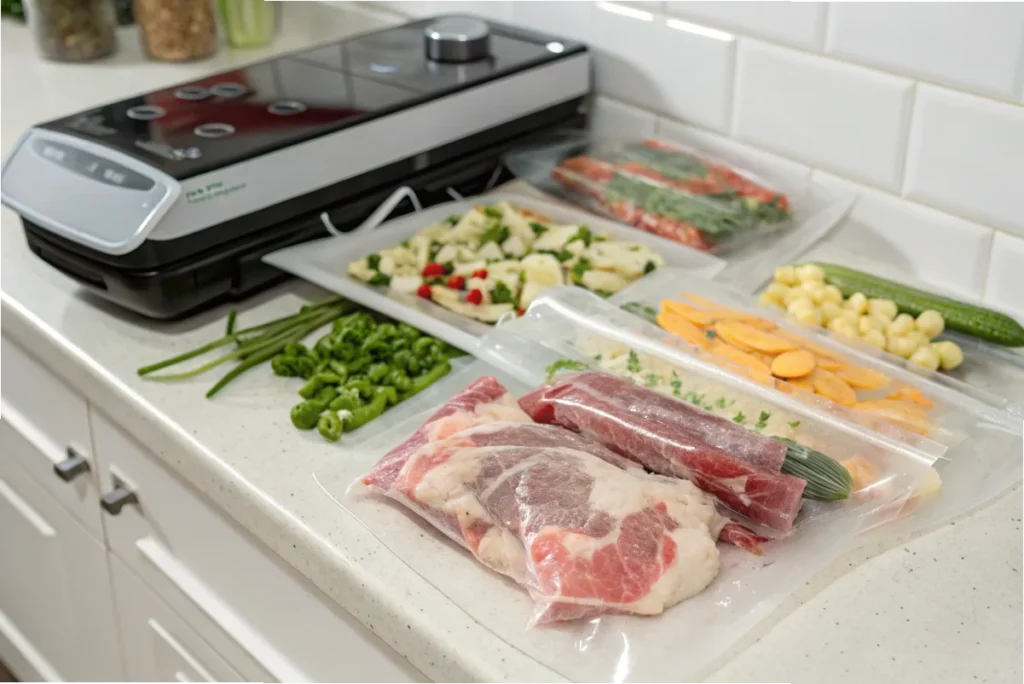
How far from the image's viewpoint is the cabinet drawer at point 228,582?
0.79 meters

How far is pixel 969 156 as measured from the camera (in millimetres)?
995

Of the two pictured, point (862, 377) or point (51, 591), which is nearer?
point (862, 377)

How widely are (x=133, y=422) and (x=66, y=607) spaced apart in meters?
0.47

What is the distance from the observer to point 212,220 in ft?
3.17

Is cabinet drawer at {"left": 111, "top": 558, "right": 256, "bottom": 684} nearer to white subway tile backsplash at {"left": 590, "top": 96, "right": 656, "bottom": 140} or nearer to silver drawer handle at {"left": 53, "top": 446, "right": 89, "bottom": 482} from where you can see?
silver drawer handle at {"left": 53, "top": 446, "right": 89, "bottom": 482}

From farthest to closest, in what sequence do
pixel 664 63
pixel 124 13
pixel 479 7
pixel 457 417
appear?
pixel 124 13 < pixel 479 7 < pixel 664 63 < pixel 457 417

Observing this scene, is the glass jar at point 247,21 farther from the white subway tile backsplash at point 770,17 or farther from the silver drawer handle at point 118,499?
the silver drawer handle at point 118,499

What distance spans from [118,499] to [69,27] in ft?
2.95

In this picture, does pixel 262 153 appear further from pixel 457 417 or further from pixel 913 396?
pixel 913 396

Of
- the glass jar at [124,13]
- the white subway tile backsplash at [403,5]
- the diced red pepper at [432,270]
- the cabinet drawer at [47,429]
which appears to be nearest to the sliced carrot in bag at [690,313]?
the diced red pepper at [432,270]

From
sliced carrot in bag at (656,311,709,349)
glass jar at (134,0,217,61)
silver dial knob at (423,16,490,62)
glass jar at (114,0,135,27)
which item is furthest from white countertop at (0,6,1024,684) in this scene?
glass jar at (114,0,135,27)

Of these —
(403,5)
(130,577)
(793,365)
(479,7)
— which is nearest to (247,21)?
(403,5)

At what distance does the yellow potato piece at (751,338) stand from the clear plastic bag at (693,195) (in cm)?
19

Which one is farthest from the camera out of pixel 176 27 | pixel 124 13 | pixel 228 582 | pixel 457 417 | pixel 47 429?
pixel 124 13
